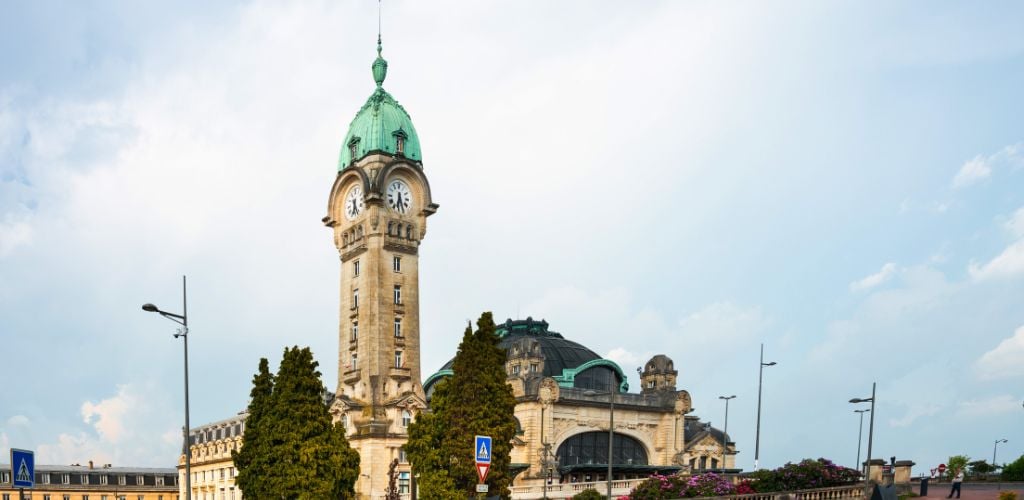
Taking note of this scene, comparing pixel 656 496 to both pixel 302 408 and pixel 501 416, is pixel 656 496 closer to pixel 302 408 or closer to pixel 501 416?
pixel 501 416

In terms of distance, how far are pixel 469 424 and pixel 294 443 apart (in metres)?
9.91

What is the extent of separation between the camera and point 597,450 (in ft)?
243

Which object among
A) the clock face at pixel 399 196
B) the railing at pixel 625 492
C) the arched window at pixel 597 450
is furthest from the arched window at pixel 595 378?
the clock face at pixel 399 196

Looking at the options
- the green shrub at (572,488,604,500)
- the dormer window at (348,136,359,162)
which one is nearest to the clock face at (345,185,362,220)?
the dormer window at (348,136,359,162)

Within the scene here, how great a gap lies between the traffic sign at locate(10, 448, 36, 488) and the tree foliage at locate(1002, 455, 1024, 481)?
49074 millimetres

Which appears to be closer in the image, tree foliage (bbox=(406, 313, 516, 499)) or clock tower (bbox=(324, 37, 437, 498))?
tree foliage (bbox=(406, 313, 516, 499))

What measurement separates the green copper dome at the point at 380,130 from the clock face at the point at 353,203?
286cm

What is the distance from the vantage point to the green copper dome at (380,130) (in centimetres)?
7769

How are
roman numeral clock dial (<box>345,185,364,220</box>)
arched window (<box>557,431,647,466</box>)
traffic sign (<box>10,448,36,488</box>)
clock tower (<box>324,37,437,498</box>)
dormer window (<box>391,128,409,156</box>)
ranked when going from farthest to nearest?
dormer window (<box>391,128,409,156</box>) < roman numeral clock dial (<box>345,185,364,220</box>) < arched window (<box>557,431,647,466</box>) < clock tower (<box>324,37,437,498</box>) < traffic sign (<box>10,448,36,488</box>)

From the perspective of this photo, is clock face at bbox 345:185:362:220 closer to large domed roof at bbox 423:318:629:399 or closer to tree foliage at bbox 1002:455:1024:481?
large domed roof at bbox 423:318:629:399

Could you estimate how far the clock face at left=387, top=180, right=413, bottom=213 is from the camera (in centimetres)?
7688

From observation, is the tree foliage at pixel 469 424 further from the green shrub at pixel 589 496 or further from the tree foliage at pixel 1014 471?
the tree foliage at pixel 1014 471

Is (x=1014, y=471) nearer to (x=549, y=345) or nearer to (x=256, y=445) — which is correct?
(x=549, y=345)

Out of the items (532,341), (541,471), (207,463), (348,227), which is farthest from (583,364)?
(207,463)
